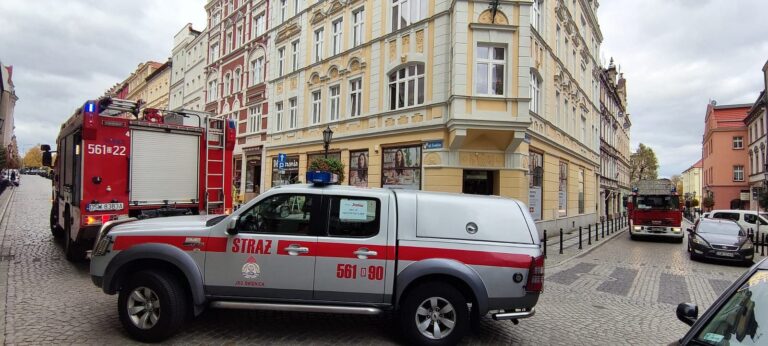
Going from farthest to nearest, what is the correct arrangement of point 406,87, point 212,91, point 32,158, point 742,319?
point 32,158 → point 212,91 → point 406,87 → point 742,319

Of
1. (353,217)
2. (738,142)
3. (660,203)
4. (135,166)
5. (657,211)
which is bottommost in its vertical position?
(657,211)

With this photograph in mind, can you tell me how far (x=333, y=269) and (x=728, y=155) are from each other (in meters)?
63.0

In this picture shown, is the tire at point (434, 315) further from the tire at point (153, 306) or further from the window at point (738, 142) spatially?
the window at point (738, 142)

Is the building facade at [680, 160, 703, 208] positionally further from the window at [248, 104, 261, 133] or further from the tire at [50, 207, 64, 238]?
the tire at [50, 207, 64, 238]

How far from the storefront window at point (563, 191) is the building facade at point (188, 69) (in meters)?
28.7

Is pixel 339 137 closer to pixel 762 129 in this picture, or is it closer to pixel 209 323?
pixel 209 323

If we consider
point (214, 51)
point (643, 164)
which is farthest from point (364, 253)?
point (643, 164)

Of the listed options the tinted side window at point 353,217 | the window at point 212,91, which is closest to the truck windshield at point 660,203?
the tinted side window at point 353,217

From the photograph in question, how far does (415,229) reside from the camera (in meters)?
4.68

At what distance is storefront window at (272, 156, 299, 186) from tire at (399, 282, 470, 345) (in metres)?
18.8

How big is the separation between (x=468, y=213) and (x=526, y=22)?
41.3ft

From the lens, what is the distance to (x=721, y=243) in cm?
1252

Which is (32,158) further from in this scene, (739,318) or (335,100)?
(739,318)

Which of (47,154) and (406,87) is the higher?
(406,87)
